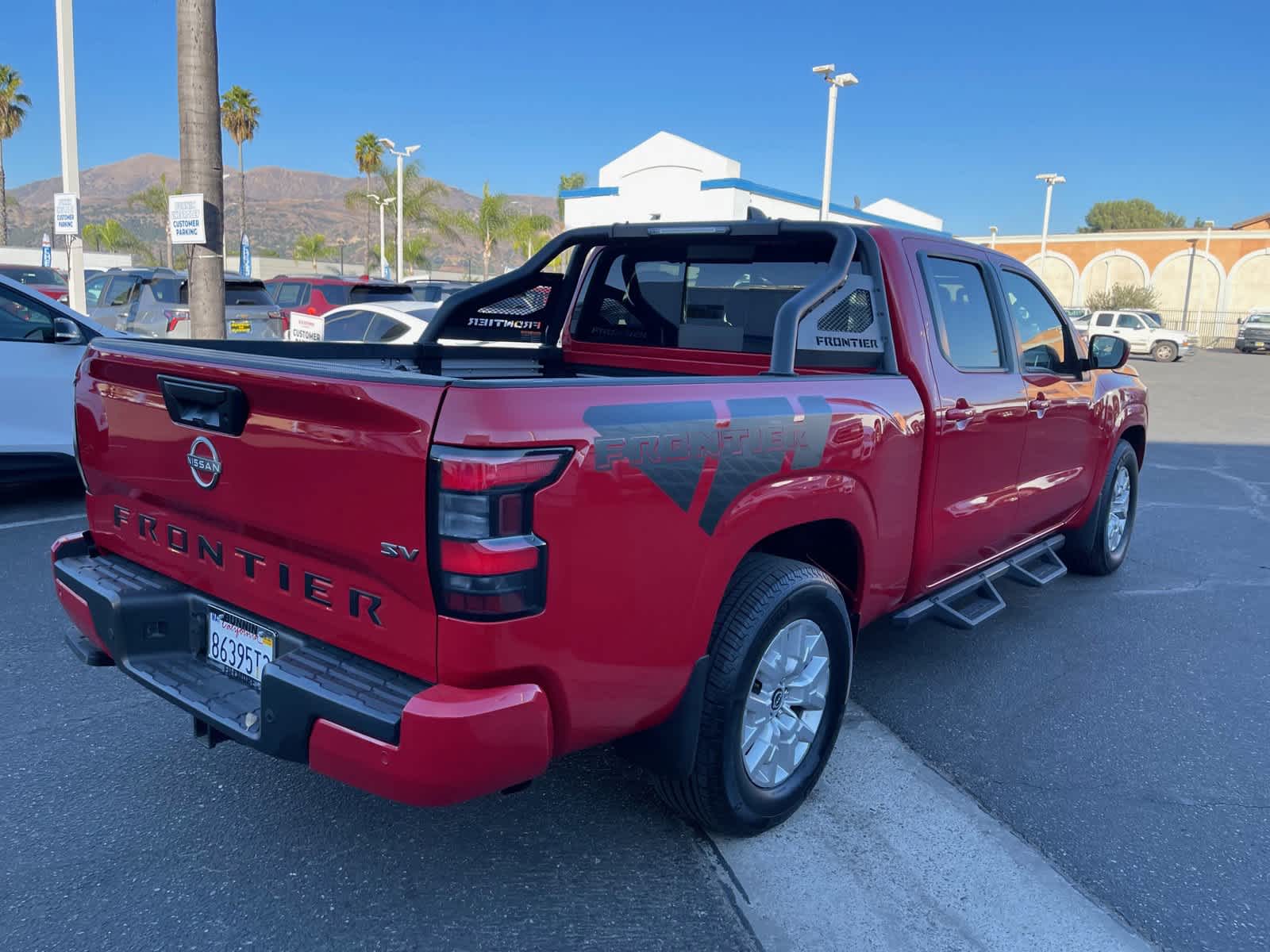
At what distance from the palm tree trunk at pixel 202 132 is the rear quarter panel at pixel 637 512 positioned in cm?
919

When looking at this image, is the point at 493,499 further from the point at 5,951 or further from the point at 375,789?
the point at 5,951

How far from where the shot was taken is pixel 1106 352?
206 inches

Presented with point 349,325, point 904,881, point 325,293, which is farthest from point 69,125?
point 904,881

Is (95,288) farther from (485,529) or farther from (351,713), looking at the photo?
(485,529)

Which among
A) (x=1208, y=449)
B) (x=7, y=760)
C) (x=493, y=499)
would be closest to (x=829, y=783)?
(x=493, y=499)

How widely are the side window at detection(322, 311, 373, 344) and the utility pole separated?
13.7ft

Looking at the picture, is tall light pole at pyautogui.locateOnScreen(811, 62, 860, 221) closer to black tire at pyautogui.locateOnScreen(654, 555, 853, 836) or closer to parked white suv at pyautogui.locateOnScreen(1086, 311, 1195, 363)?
parked white suv at pyautogui.locateOnScreen(1086, 311, 1195, 363)

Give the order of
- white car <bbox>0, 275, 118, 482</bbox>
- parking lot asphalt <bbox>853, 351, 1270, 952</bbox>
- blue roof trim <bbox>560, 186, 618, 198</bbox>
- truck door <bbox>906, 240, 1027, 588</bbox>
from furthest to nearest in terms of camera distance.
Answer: blue roof trim <bbox>560, 186, 618, 198</bbox> → white car <bbox>0, 275, 118, 482</bbox> → truck door <bbox>906, 240, 1027, 588</bbox> → parking lot asphalt <bbox>853, 351, 1270, 952</bbox>

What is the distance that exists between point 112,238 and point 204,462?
2989 inches

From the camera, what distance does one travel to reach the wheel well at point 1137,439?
6.20 metres

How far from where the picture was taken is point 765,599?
291 cm

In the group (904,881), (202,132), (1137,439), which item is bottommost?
(904,881)

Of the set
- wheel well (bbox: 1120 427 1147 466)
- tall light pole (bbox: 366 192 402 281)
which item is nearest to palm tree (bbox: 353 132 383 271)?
tall light pole (bbox: 366 192 402 281)

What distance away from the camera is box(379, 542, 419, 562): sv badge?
224 cm
